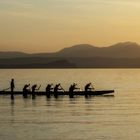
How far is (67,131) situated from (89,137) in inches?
99.5

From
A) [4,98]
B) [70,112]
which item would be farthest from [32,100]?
[70,112]

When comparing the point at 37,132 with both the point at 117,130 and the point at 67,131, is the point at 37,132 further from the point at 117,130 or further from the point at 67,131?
the point at 117,130

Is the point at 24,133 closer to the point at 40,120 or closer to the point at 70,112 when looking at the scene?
the point at 40,120

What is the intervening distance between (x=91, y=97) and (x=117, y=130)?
105 feet

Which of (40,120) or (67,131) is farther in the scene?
(40,120)

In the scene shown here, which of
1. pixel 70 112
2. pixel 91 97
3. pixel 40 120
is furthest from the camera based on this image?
pixel 91 97

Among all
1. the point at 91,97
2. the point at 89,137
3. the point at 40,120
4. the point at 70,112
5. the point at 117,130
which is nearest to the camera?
the point at 89,137

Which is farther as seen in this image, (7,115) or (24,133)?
(7,115)

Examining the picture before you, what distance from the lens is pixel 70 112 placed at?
48.6 metres

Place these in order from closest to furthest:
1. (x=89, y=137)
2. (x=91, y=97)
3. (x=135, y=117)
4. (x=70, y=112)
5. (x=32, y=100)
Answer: (x=89, y=137)
(x=135, y=117)
(x=70, y=112)
(x=32, y=100)
(x=91, y=97)

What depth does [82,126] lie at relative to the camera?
3819 centimetres

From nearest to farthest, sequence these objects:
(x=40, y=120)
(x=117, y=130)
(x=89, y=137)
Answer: (x=89, y=137), (x=117, y=130), (x=40, y=120)

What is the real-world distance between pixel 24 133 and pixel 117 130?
6.31 m

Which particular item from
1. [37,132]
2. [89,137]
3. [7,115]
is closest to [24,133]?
[37,132]
